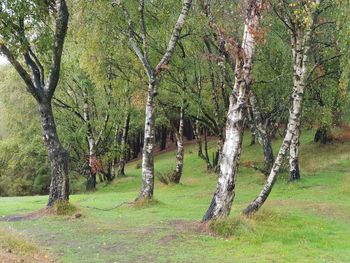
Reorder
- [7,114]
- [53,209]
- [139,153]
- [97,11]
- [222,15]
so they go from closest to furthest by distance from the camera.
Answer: [53,209]
[97,11]
[222,15]
[7,114]
[139,153]

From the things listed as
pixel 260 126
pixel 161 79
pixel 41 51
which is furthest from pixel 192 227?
pixel 161 79

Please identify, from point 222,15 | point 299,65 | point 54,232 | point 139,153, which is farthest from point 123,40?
point 139,153

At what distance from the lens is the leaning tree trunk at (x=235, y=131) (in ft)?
46.5

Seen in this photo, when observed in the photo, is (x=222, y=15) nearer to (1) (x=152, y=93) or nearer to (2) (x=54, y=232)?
(1) (x=152, y=93)

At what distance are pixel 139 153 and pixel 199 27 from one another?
143 feet

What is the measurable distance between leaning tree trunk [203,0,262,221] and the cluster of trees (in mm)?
31

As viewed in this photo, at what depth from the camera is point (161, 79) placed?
27641 millimetres

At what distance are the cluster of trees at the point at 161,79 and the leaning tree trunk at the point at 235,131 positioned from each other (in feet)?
0.10

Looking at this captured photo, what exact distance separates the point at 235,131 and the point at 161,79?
13951mm

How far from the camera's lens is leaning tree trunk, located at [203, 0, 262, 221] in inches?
558

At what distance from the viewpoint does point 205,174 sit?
Answer: 3753cm

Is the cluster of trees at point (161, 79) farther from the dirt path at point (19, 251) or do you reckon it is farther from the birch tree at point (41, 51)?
the dirt path at point (19, 251)

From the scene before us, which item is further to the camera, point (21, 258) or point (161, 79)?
point (161, 79)

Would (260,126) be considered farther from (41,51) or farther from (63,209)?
(41,51)
